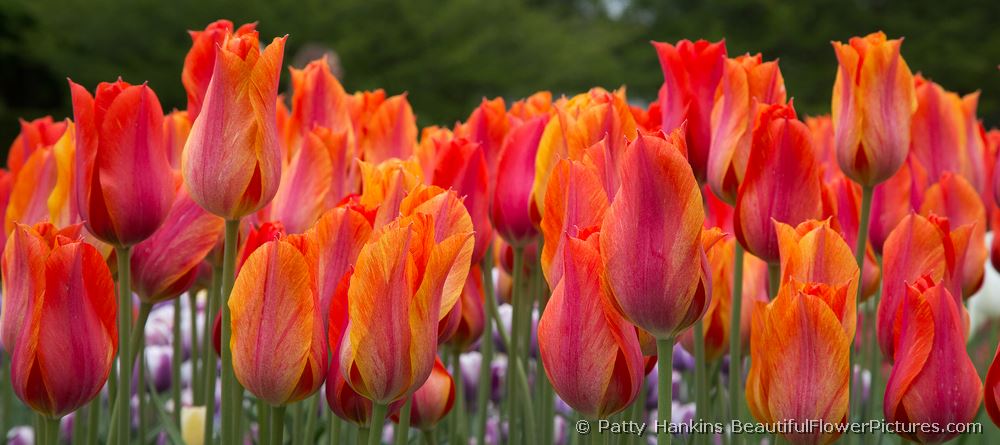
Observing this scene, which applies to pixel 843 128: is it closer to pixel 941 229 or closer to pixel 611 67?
pixel 941 229

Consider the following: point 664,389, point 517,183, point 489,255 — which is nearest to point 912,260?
point 664,389

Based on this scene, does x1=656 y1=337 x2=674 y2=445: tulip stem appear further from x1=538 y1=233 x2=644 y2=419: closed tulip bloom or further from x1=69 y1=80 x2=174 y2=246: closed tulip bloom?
x1=69 y1=80 x2=174 y2=246: closed tulip bloom

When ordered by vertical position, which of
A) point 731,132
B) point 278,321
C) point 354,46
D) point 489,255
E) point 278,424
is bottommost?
point 278,424

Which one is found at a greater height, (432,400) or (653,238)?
(653,238)

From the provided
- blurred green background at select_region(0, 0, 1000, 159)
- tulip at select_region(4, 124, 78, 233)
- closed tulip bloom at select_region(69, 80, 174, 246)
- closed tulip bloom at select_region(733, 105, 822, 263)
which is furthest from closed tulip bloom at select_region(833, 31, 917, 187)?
blurred green background at select_region(0, 0, 1000, 159)

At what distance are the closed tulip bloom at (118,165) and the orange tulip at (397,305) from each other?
334 millimetres

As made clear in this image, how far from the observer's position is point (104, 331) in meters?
1.04

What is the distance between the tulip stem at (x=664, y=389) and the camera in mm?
924

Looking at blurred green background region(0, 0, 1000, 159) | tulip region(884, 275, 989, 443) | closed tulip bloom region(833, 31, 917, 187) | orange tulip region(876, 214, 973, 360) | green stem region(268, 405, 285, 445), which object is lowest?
green stem region(268, 405, 285, 445)

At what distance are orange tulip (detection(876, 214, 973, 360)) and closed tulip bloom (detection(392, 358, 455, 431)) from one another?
0.46 m

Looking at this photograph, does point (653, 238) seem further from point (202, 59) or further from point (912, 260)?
point (202, 59)

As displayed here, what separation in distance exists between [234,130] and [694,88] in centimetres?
62

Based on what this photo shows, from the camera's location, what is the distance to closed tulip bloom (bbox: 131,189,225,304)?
127 cm

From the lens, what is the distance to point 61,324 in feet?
3.34
